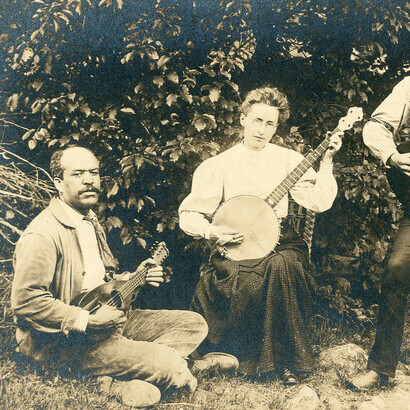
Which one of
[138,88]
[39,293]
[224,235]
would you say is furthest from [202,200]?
[39,293]

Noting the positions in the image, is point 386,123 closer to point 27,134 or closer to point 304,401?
point 304,401

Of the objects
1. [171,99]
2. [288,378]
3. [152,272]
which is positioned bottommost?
[288,378]

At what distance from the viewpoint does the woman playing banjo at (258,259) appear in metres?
4.34

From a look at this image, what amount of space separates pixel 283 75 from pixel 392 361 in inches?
99.2

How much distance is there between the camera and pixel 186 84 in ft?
15.3

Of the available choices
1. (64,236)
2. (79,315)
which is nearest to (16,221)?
(64,236)

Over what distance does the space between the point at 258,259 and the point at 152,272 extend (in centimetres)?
88

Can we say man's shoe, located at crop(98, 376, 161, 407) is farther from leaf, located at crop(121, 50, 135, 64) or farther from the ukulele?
leaf, located at crop(121, 50, 135, 64)

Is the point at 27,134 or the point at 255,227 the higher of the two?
the point at 27,134

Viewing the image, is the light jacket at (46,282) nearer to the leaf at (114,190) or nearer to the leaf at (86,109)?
the leaf at (114,190)

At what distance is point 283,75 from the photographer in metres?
4.70

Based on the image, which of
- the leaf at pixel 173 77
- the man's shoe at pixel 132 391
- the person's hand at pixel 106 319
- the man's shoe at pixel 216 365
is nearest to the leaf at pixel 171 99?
the leaf at pixel 173 77

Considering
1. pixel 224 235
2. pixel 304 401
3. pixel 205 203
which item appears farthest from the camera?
pixel 205 203

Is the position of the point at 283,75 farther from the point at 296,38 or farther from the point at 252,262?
the point at 252,262
